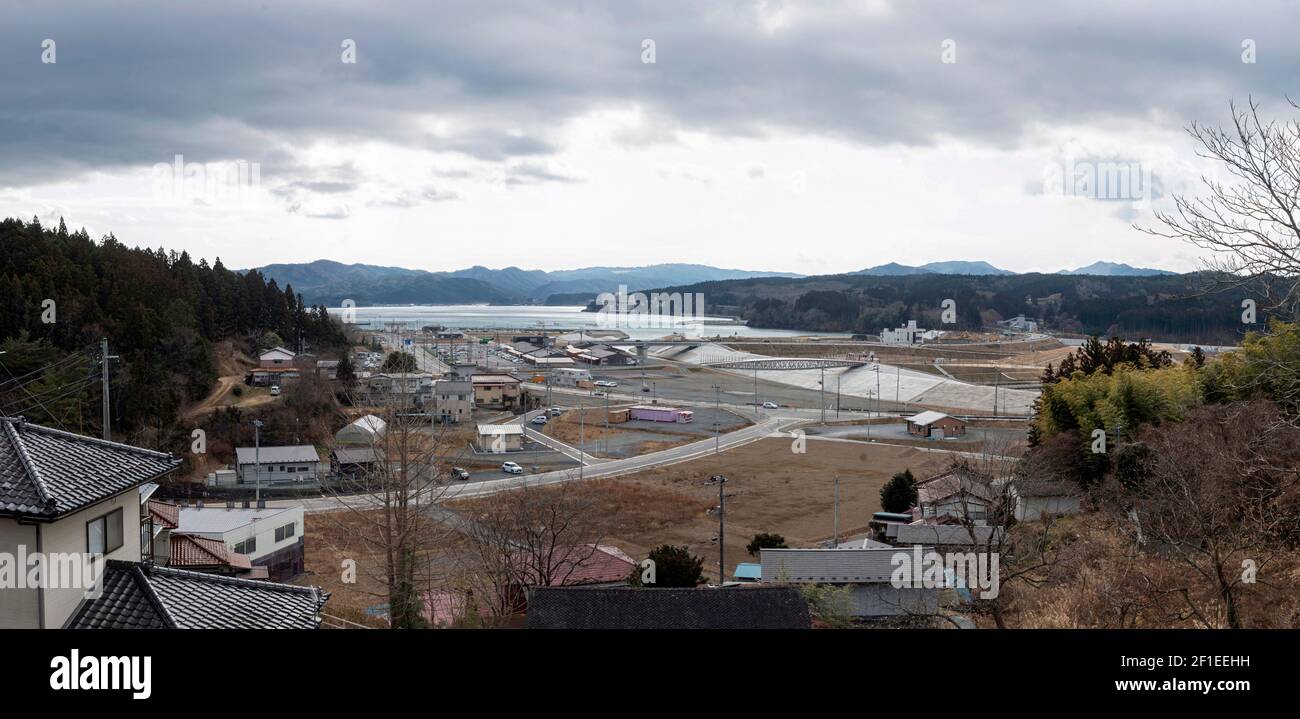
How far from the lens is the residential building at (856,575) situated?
9086mm

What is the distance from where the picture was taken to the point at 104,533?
3.88 meters

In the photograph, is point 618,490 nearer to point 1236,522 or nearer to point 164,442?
point 164,442

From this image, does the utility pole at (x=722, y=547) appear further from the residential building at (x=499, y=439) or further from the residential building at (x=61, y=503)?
the residential building at (x=499, y=439)

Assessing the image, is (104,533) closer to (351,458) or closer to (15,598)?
(15,598)

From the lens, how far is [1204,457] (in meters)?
7.58

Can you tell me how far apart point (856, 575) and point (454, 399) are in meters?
18.6

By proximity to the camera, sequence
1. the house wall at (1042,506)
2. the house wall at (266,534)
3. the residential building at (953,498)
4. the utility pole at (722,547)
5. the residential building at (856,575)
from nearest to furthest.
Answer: the residential building at (856,575), the utility pole at (722,547), the house wall at (266,534), the residential building at (953,498), the house wall at (1042,506)

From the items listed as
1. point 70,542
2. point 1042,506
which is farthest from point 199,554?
point 1042,506

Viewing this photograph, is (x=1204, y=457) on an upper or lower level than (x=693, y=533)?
upper

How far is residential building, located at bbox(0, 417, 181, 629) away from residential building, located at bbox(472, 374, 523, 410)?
81.8ft

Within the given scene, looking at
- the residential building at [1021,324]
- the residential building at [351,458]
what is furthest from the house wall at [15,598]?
the residential building at [1021,324]

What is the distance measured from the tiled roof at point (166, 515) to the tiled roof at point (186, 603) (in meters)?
6.00
